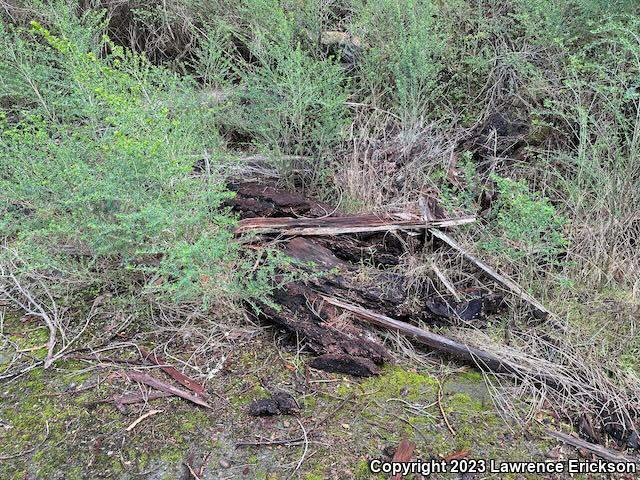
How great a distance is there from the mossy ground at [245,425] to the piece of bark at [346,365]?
0.04m

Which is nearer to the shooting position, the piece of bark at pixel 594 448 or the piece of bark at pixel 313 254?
the piece of bark at pixel 594 448

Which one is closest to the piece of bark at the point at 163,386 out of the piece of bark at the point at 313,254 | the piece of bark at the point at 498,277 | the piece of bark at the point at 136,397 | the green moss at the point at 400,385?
the piece of bark at the point at 136,397

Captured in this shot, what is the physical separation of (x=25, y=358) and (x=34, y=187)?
922mm

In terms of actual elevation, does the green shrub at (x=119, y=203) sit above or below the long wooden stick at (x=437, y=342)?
above

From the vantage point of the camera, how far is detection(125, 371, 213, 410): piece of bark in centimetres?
209

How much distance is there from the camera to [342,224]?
9.73ft

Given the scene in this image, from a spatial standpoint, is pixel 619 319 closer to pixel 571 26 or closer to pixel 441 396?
pixel 441 396

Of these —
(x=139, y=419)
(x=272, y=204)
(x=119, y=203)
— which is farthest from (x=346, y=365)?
(x=119, y=203)

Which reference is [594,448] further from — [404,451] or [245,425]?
[245,425]

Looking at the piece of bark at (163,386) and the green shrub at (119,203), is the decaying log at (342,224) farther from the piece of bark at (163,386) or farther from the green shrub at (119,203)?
the piece of bark at (163,386)

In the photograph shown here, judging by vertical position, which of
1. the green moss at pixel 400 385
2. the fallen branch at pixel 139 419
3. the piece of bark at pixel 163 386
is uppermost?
the green moss at pixel 400 385

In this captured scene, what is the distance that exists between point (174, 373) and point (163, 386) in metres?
0.09

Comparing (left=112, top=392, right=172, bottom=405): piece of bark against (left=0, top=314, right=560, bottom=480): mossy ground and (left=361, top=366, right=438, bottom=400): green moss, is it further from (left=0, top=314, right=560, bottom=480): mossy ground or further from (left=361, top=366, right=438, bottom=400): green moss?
(left=361, top=366, right=438, bottom=400): green moss

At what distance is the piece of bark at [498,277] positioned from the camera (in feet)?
8.25
